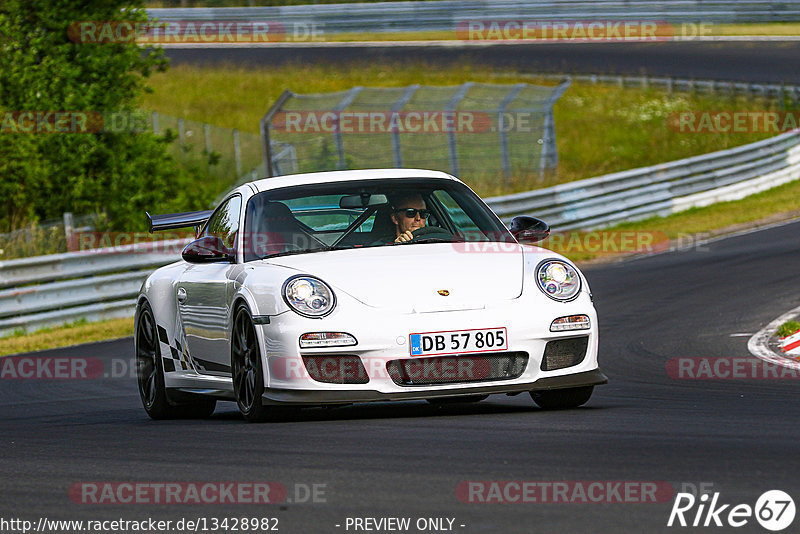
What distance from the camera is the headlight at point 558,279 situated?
753cm

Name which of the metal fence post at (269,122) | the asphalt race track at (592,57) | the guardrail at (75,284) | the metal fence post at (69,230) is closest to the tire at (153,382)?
the guardrail at (75,284)

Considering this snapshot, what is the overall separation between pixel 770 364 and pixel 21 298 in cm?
980

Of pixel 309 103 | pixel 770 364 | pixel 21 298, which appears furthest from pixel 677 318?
pixel 309 103

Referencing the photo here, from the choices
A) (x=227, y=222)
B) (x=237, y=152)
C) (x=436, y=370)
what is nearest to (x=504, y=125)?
(x=237, y=152)

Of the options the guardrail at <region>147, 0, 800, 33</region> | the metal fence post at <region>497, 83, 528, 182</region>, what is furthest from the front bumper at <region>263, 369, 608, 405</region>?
the guardrail at <region>147, 0, 800, 33</region>

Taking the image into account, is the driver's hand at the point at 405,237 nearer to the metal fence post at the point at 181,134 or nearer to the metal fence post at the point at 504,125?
the metal fence post at the point at 504,125

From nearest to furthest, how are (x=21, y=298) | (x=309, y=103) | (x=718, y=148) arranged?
1. (x=21, y=298)
2. (x=309, y=103)
3. (x=718, y=148)

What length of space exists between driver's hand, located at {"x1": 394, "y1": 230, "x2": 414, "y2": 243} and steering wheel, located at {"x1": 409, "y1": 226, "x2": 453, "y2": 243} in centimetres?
2

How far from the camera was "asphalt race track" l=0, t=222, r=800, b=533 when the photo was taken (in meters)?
4.92

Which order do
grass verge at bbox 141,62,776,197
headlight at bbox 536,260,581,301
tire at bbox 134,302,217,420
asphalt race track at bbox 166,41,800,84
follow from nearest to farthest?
headlight at bbox 536,260,581,301, tire at bbox 134,302,217,420, grass verge at bbox 141,62,776,197, asphalt race track at bbox 166,41,800,84

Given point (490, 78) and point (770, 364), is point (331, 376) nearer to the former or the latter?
point (770, 364)

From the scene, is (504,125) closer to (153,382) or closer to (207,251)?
(153,382)

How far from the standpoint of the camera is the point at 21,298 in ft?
55.4

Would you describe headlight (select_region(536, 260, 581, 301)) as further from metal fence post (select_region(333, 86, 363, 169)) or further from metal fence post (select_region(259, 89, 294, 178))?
metal fence post (select_region(333, 86, 363, 169))
